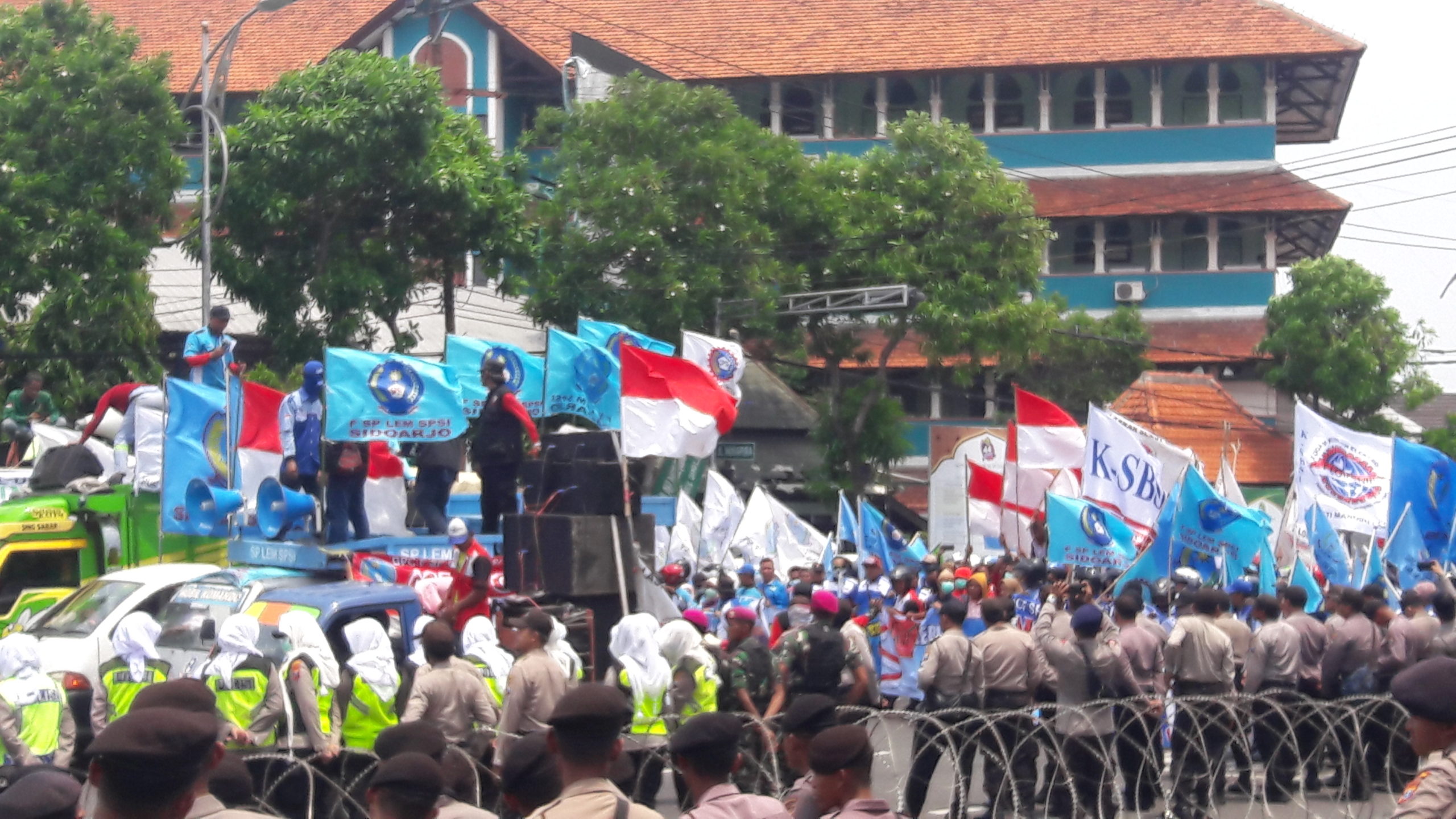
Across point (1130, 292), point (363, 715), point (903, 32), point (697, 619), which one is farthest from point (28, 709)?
point (903, 32)

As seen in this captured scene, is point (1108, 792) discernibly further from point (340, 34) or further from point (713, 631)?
point (340, 34)

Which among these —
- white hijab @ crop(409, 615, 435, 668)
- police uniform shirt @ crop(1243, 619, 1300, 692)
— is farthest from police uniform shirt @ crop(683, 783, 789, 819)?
police uniform shirt @ crop(1243, 619, 1300, 692)

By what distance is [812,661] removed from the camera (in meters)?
9.94

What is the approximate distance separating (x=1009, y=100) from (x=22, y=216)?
2639 centimetres

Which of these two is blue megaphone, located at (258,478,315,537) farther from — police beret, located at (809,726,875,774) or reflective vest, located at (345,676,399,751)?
police beret, located at (809,726,875,774)

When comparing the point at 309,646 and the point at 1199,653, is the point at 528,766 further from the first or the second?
the point at 1199,653

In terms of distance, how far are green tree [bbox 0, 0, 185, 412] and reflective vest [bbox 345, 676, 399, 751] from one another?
15042 millimetres

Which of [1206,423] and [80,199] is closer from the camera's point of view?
[80,199]

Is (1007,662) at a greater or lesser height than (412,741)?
lesser

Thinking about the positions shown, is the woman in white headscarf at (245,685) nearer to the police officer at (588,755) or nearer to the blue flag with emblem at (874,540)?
the police officer at (588,755)

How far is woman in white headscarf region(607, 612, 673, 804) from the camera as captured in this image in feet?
→ 33.9

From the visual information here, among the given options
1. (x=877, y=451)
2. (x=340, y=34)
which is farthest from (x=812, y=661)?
(x=340, y=34)

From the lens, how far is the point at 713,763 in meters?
4.91

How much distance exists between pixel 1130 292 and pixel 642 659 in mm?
32585
